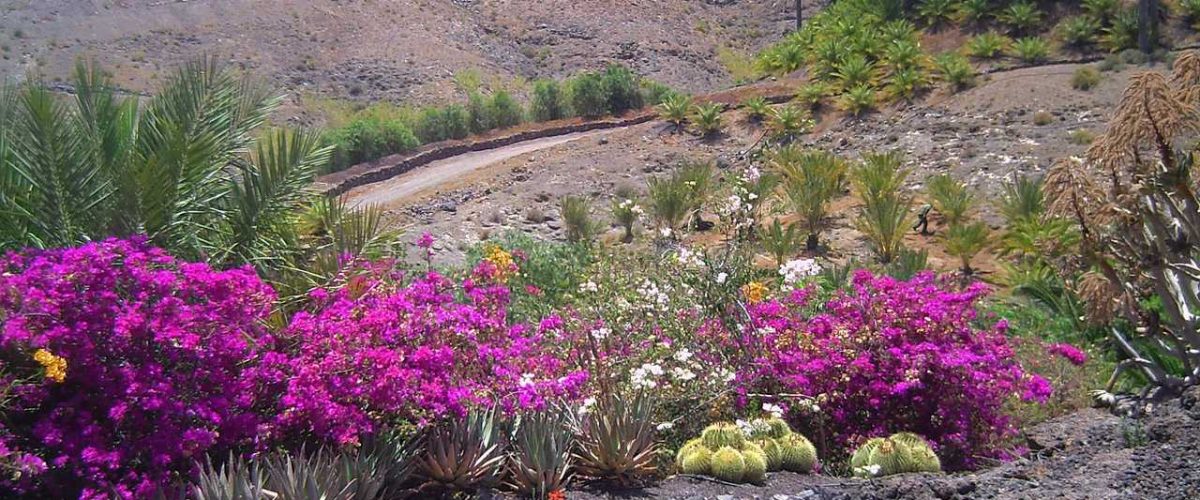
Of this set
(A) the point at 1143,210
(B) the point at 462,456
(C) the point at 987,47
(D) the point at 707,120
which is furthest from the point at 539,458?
(C) the point at 987,47

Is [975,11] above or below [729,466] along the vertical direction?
above

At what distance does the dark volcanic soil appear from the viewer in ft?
15.2

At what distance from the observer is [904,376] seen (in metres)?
5.74

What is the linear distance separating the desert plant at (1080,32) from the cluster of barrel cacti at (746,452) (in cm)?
2452

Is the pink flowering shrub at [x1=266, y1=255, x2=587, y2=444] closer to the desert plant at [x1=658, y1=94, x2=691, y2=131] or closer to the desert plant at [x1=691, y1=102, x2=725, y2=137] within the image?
the desert plant at [x1=691, y1=102, x2=725, y2=137]

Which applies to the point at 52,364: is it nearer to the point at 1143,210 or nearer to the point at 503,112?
the point at 1143,210

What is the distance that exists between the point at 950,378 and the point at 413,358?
2.88 m

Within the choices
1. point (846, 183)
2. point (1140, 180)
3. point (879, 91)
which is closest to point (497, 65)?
point (879, 91)

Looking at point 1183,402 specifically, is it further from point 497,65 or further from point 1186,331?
point 497,65

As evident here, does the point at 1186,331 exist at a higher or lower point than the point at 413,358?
lower

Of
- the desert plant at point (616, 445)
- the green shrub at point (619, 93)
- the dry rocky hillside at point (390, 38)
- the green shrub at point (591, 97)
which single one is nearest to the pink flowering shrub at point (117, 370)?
the desert plant at point (616, 445)

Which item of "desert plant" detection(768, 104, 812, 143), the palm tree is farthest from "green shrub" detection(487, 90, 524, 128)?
the palm tree

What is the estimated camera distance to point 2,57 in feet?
132

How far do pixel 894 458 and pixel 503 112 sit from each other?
26.7 meters
